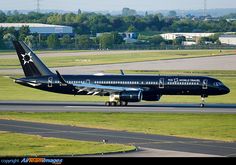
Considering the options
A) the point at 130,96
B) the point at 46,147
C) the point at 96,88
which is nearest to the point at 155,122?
the point at 130,96

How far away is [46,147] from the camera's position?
119ft

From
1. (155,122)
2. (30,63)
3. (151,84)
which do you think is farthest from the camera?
(30,63)

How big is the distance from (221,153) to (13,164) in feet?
93.6

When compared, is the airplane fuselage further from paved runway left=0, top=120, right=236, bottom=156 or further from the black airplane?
paved runway left=0, top=120, right=236, bottom=156

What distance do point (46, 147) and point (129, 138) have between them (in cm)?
770

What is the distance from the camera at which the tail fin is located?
232 ft

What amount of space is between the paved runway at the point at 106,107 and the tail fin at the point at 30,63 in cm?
345

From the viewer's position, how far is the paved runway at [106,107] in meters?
62.2

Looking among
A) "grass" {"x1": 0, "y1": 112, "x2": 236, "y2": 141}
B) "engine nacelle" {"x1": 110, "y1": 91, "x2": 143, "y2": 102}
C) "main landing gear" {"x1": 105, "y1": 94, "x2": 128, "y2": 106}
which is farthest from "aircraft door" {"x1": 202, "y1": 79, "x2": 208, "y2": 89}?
"grass" {"x1": 0, "y1": 112, "x2": 236, "y2": 141}

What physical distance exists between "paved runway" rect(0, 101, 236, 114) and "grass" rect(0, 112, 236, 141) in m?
3.45

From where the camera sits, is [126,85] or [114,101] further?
[126,85]

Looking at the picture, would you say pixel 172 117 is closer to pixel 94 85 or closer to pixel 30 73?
pixel 94 85

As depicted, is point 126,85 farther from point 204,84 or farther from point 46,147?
point 46,147

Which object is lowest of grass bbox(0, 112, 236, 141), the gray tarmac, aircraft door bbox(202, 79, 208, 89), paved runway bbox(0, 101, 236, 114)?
the gray tarmac
